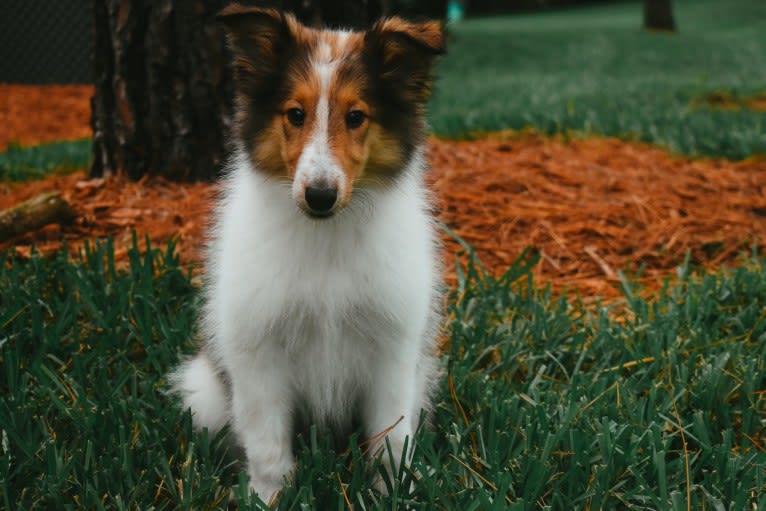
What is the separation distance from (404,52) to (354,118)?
0.29 meters

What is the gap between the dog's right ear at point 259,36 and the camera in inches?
96.2

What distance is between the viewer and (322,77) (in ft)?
7.56

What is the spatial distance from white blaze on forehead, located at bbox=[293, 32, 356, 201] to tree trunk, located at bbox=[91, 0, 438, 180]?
233 centimetres

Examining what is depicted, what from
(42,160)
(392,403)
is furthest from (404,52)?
(42,160)

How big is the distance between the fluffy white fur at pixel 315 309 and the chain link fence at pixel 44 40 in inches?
442

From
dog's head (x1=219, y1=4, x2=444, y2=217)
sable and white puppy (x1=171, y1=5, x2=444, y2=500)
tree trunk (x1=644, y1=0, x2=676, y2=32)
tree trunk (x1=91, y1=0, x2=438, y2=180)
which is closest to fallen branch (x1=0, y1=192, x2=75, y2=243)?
tree trunk (x1=91, y1=0, x2=438, y2=180)

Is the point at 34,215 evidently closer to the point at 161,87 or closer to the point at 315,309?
the point at 161,87

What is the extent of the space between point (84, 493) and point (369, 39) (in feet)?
Answer: 5.14

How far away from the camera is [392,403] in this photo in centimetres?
→ 262

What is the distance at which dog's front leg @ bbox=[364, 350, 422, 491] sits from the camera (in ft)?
8.54

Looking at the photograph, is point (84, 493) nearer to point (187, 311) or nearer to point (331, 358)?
point (331, 358)

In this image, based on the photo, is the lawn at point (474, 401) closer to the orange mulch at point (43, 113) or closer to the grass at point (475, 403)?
the grass at point (475, 403)

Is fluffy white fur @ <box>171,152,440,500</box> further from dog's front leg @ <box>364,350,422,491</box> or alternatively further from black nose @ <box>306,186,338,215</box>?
black nose @ <box>306,186,338,215</box>

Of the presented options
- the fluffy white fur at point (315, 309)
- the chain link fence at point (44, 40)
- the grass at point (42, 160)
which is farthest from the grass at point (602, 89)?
the chain link fence at point (44, 40)
